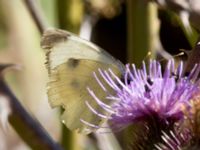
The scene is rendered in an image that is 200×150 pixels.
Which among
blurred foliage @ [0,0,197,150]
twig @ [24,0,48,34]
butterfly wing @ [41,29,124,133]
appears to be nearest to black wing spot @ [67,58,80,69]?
butterfly wing @ [41,29,124,133]

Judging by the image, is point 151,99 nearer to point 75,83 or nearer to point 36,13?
point 75,83

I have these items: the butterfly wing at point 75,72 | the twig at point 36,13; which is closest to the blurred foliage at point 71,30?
the twig at point 36,13

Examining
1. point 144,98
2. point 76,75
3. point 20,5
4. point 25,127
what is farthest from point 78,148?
point 20,5

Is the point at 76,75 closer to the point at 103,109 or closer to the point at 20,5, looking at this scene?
the point at 103,109

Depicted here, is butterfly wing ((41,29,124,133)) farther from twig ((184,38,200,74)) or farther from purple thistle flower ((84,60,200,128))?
twig ((184,38,200,74))

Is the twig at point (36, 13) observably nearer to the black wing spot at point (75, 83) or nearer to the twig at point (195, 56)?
the black wing spot at point (75, 83)

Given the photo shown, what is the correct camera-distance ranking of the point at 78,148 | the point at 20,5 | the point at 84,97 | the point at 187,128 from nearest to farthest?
the point at 187,128
the point at 84,97
the point at 78,148
the point at 20,5

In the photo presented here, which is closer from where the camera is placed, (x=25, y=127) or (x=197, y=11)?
(x=197, y=11)
